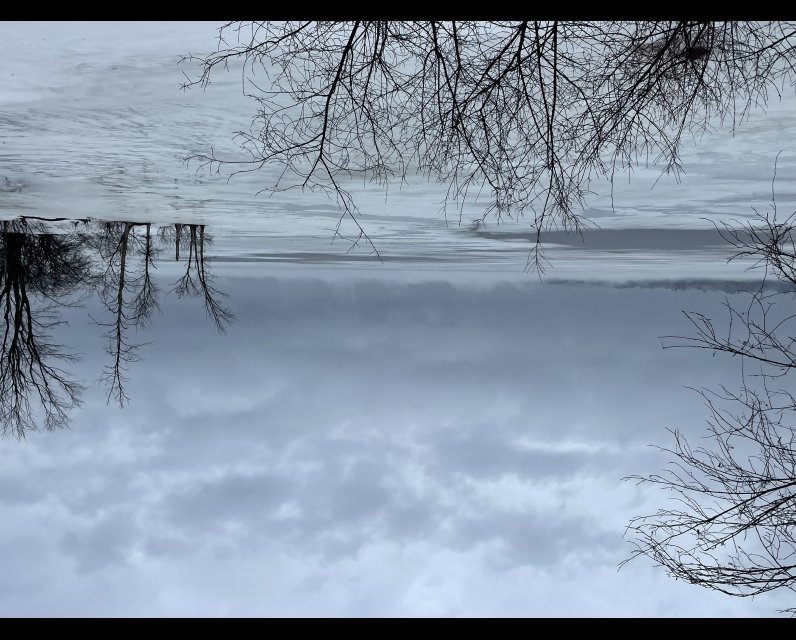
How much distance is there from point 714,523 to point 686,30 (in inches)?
179

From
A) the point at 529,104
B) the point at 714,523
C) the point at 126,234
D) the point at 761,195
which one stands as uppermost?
the point at 529,104

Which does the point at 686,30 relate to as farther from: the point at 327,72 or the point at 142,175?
the point at 142,175

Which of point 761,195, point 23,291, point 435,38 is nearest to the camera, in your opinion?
point 435,38

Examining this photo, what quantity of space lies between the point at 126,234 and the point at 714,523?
7954mm

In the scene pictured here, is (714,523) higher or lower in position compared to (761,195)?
lower

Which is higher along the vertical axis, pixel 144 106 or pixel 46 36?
pixel 46 36

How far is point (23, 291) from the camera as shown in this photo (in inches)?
545

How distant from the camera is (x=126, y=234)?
9.72 meters
